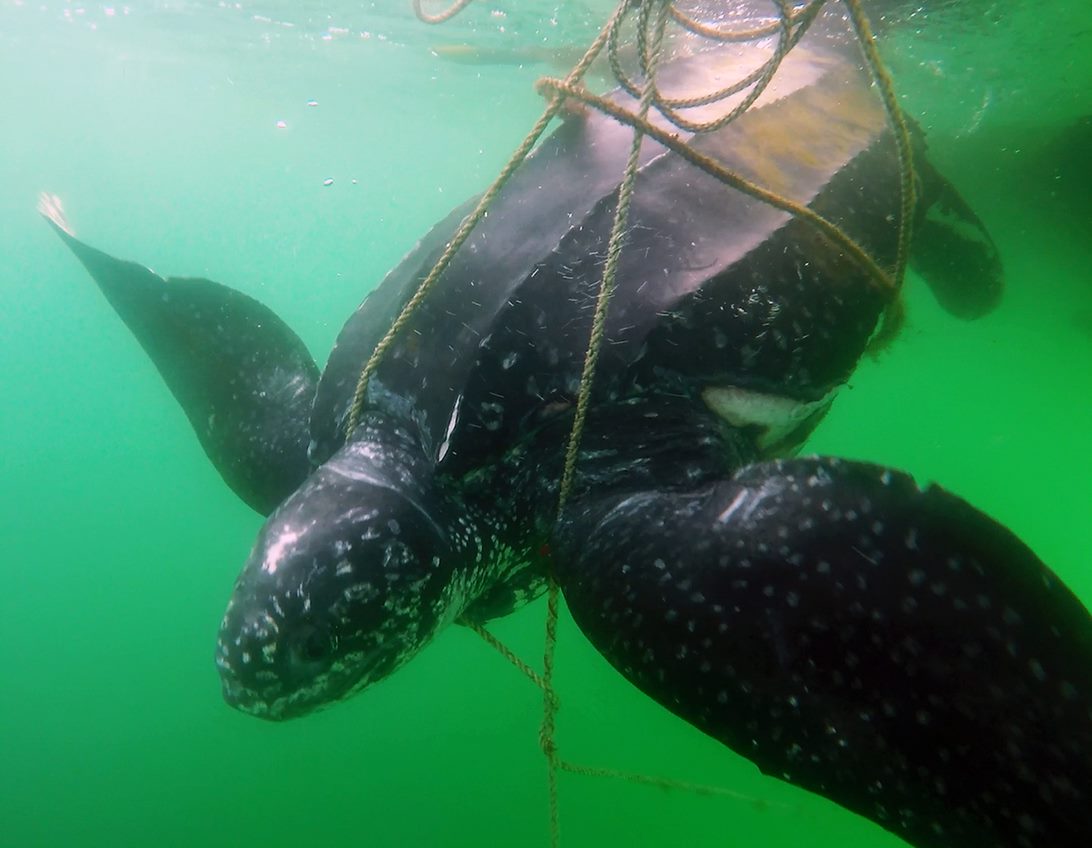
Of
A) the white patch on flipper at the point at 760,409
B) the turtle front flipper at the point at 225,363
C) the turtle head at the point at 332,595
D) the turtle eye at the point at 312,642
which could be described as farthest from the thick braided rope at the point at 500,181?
the turtle front flipper at the point at 225,363

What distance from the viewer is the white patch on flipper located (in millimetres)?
2305

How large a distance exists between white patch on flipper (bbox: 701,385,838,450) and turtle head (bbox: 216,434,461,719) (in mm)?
1100

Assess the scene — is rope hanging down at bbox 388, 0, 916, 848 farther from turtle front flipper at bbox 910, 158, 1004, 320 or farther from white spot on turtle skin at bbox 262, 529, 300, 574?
turtle front flipper at bbox 910, 158, 1004, 320

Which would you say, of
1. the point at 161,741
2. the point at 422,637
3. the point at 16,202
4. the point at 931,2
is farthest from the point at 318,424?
the point at 16,202

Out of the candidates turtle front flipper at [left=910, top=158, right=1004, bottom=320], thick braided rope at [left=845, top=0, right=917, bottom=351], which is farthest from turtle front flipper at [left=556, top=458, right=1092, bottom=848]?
turtle front flipper at [left=910, top=158, right=1004, bottom=320]

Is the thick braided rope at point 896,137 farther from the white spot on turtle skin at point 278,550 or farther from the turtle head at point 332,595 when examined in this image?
the white spot on turtle skin at point 278,550


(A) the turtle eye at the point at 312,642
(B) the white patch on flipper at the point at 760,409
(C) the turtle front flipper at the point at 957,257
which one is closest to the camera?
(A) the turtle eye at the point at 312,642

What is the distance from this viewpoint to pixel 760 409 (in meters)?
2.45

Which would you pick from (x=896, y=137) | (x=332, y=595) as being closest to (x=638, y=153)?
(x=896, y=137)

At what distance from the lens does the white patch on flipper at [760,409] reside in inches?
90.7

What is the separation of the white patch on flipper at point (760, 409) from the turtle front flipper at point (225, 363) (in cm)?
202

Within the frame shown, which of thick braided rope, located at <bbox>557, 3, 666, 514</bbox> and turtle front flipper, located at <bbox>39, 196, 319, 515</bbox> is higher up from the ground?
thick braided rope, located at <bbox>557, 3, 666, 514</bbox>

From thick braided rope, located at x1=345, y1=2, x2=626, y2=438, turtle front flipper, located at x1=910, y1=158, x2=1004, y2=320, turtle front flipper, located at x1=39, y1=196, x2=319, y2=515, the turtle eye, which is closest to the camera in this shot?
thick braided rope, located at x1=345, y1=2, x2=626, y2=438

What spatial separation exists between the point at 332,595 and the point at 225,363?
75.3 inches
